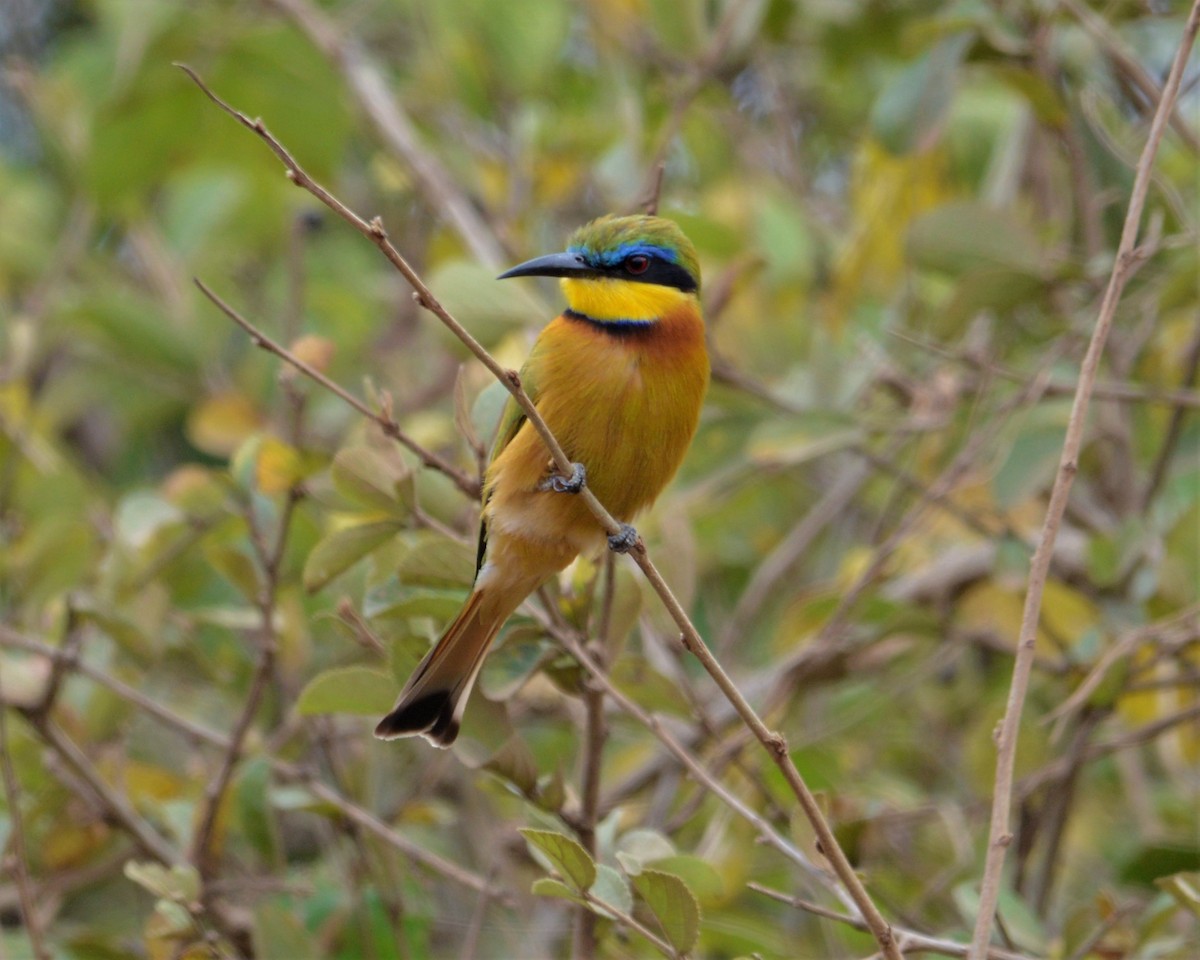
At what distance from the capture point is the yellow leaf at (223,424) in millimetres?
4207

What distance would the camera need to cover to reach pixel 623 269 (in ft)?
8.89

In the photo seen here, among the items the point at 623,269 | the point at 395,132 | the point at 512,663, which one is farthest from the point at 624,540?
the point at 395,132

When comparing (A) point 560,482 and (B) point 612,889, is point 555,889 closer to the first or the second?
(B) point 612,889

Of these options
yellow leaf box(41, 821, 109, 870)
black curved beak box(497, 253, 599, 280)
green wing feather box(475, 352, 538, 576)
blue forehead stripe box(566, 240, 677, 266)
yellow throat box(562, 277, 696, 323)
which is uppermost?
blue forehead stripe box(566, 240, 677, 266)

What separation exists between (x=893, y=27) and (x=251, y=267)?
2.42 metres

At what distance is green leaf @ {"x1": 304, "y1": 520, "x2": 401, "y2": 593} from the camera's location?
2.34 metres

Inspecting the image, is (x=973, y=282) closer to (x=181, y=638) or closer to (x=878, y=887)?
(x=878, y=887)

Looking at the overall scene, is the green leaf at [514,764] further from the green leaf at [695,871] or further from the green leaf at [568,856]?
the green leaf at [568,856]

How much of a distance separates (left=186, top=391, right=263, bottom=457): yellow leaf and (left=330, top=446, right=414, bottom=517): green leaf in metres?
1.92

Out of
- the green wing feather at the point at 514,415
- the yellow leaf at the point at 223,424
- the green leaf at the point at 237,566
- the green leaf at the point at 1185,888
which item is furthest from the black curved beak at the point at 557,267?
the yellow leaf at the point at 223,424

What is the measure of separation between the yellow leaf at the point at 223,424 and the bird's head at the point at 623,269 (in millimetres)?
1750

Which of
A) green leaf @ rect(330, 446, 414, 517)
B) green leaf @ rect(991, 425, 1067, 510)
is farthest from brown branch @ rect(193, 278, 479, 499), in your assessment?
green leaf @ rect(991, 425, 1067, 510)

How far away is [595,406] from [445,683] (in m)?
0.54

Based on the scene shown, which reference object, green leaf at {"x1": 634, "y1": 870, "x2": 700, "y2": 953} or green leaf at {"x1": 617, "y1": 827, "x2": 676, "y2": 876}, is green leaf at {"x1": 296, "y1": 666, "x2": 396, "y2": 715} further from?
green leaf at {"x1": 634, "y1": 870, "x2": 700, "y2": 953}
